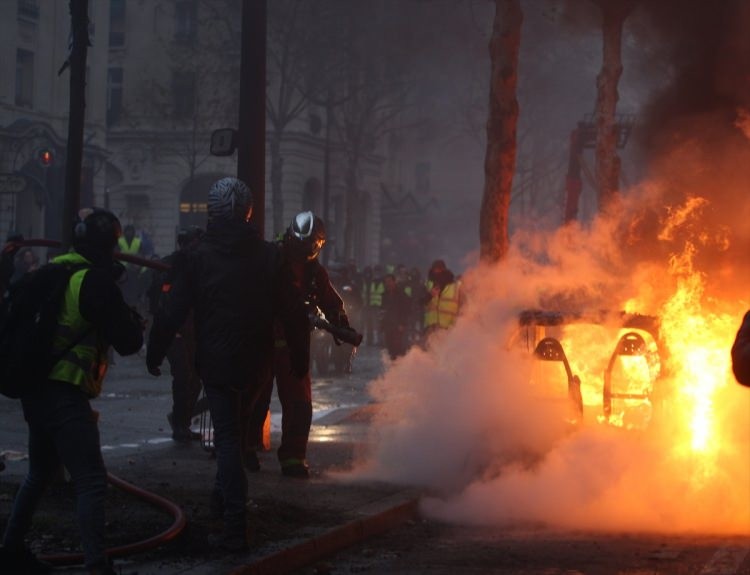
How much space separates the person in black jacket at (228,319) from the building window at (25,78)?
105 feet

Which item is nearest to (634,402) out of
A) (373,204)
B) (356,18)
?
(356,18)

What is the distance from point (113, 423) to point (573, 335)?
181 inches

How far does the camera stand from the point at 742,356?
5.96 meters

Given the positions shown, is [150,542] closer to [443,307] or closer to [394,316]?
[443,307]

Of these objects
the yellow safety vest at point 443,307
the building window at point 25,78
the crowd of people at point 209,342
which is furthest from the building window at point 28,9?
the crowd of people at point 209,342

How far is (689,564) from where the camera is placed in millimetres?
7406

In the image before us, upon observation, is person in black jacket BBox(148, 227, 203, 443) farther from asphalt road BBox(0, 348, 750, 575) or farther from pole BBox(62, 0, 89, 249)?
pole BBox(62, 0, 89, 249)

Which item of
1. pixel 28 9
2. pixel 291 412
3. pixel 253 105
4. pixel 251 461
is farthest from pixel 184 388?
pixel 28 9

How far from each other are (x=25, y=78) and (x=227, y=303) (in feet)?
107

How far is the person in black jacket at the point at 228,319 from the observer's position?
7.32 metres

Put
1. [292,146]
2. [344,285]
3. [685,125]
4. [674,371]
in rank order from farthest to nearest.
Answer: [292,146], [344,285], [685,125], [674,371]

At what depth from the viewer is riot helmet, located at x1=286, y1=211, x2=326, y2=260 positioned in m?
9.85

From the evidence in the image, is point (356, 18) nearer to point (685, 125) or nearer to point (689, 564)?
point (685, 125)

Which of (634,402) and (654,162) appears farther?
(654,162)
